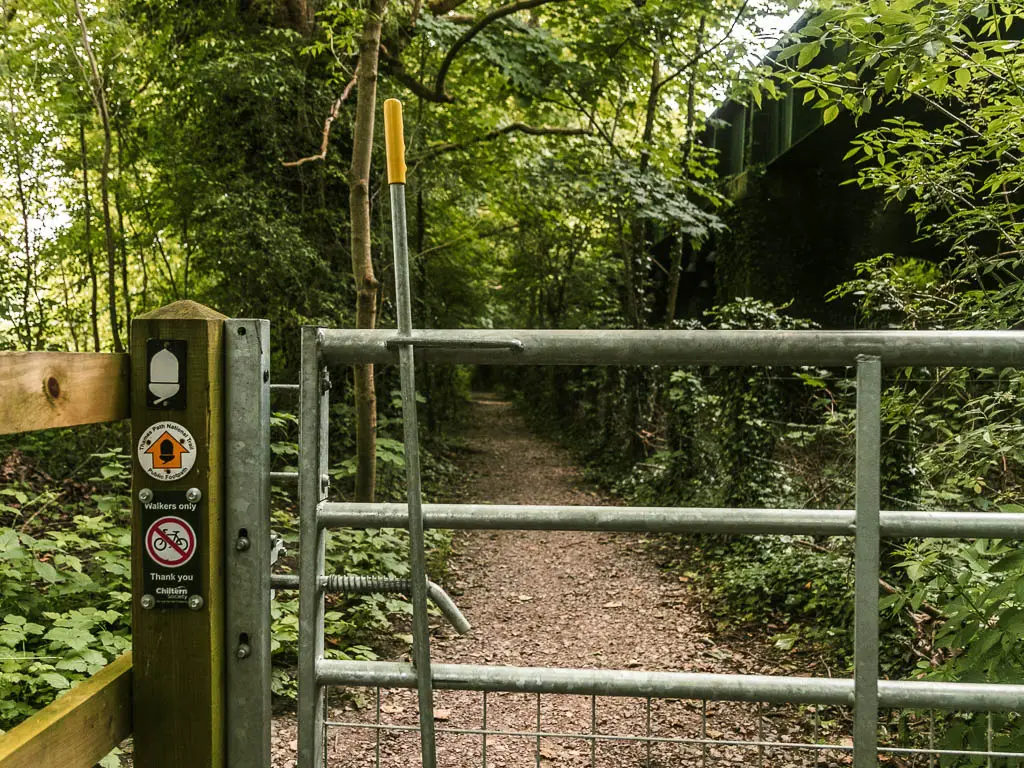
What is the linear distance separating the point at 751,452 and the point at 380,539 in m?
3.55

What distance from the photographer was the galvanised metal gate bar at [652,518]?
1464 millimetres

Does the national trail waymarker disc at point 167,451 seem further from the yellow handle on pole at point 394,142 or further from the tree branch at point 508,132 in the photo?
the tree branch at point 508,132

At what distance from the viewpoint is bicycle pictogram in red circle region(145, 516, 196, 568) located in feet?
4.95

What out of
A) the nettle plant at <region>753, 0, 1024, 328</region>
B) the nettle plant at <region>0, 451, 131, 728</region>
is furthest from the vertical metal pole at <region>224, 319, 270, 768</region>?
the nettle plant at <region>753, 0, 1024, 328</region>

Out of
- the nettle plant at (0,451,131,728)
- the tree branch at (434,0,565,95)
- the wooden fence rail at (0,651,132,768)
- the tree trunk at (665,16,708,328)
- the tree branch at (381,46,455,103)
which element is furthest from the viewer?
the tree trunk at (665,16,708,328)

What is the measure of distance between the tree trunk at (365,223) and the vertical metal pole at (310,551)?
14.8 ft

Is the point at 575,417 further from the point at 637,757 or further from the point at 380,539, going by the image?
the point at 637,757

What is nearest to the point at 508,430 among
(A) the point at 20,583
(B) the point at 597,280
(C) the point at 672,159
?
(B) the point at 597,280

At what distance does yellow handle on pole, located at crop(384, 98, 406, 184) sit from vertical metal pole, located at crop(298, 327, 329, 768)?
36cm

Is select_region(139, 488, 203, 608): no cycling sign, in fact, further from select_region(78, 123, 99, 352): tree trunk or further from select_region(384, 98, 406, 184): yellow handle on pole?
select_region(78, 123, 99, 352): tree trunk

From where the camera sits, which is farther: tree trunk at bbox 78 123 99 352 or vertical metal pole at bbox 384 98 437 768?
tree trunk at bbox 78 123 99 352

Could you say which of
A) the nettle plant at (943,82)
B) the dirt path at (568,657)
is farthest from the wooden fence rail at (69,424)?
the nettle plant at (943,82)

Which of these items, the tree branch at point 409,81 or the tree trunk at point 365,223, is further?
the tree branch at point 409,81

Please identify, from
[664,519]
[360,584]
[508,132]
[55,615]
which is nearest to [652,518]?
[664,519]
